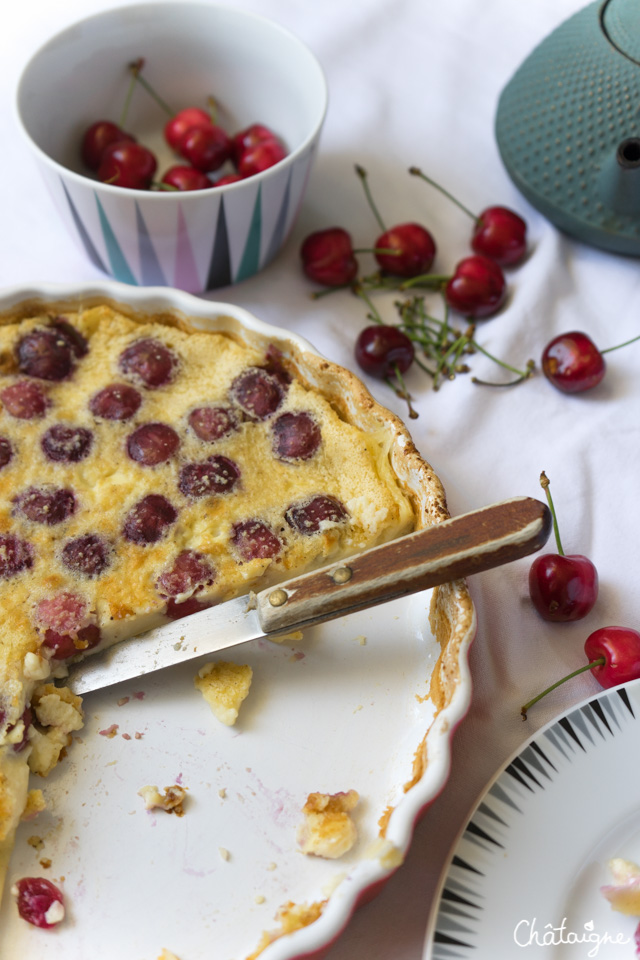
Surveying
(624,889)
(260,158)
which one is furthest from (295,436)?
(624,889)

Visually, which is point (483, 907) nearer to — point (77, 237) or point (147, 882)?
point (147, 882)

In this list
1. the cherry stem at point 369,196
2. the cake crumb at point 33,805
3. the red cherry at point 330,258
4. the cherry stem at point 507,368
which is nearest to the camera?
the cake crumb at point 33,805

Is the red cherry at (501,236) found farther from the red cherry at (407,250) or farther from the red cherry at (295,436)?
the red cherry at (295,436)

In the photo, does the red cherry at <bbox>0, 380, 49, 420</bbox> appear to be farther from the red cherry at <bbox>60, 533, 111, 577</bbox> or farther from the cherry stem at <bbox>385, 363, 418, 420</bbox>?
the cherry stem at <bbox>385, 363, 418, 420</bbox>

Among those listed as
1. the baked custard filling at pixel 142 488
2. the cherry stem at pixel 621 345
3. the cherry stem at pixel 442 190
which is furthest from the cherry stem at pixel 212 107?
the cherry stem at pixel 621 345

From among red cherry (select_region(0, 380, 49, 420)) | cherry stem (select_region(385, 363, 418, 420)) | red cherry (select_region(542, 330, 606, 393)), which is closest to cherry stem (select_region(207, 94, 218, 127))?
cherry stem (select_region(385, 363, 418, 420))

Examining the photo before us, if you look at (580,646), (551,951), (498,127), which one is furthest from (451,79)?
(551,951)
